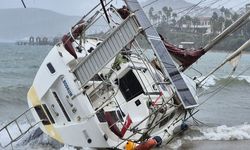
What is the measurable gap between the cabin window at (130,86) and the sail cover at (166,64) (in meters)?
1.67

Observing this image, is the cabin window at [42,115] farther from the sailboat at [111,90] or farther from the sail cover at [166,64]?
the sail cover at [166,64]

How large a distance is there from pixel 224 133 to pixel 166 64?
23.6ft

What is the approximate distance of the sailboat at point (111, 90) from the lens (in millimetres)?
12094

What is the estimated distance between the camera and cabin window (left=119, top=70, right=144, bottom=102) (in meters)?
13.8

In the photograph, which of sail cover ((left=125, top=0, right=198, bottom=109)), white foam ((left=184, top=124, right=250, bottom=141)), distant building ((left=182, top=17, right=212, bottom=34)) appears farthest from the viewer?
distant building ((left=182, top=17, right=212, bottom=34))

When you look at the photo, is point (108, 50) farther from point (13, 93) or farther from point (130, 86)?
point (13, 93)

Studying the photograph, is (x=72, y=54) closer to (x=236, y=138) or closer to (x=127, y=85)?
(x=127, y=85)

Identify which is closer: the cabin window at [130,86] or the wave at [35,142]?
the cabin window at [130,86]

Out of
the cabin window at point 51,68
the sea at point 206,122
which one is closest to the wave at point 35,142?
the sea at point 206,122

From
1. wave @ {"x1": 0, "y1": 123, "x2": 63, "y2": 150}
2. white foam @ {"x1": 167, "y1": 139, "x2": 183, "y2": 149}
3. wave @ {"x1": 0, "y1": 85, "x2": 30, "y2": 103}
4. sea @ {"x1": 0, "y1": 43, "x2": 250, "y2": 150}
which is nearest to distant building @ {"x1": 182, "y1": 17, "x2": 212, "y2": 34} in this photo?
sea @ {"x1": 0, "y1": 43, "x2": 250, "y2": 150}

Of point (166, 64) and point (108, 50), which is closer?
point (108, 50)

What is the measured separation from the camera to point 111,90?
13750mm

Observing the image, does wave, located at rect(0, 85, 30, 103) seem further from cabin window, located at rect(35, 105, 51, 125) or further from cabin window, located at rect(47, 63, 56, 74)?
cabin window, located at rect(47, 63, 56, 74)

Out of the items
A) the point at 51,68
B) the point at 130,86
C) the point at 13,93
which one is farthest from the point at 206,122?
the point at 13,93
